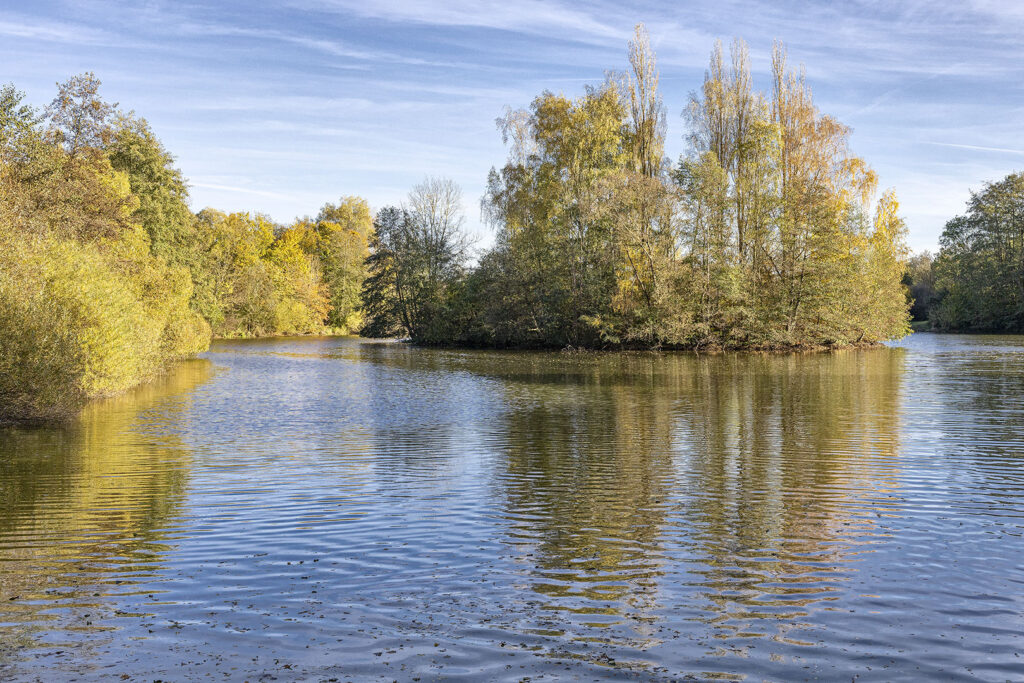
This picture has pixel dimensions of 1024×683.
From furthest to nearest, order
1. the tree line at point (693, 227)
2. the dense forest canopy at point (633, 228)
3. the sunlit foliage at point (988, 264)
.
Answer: the sunlit foliage at point (988, 264), the tree line at point (693, 227), the dense forest canopy at point (633, 228)

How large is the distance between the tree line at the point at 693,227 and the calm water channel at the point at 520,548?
98.2ft

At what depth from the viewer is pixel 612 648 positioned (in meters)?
5.66

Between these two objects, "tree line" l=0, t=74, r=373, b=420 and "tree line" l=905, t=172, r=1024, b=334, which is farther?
"tree line" l=905, t=172, r=1024, b=334

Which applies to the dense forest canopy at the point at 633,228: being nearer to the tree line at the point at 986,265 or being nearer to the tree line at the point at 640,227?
the tree line at the point at 640,227

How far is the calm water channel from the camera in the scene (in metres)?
5.60

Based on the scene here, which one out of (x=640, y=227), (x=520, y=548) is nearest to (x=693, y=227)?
(x=640, y=227)

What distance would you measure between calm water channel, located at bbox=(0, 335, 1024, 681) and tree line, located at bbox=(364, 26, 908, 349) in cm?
2994

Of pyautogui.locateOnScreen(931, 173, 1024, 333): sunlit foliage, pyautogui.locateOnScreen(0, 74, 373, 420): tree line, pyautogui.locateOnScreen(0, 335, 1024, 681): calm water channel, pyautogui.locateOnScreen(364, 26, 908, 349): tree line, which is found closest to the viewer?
pyautogui.locateOnScreen(0, 335, 1024, 681): calm water channel

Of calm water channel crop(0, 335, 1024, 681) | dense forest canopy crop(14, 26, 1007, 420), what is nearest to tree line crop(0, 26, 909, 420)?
dense forest canopy crop(14, 26, 1007, 420)

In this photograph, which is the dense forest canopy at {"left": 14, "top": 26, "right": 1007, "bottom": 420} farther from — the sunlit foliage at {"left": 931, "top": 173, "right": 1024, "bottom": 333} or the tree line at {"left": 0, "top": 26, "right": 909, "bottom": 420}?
the sunlit foliage at {"left": 931, "top": 173, "right": 1024, "bottom": 333}

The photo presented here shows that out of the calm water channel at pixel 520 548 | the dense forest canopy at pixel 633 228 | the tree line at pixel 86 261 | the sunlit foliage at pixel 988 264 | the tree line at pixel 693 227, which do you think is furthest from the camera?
the sunlit foliage at pixel 988 264

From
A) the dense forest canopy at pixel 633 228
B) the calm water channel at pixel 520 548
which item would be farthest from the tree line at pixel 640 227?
the calm water channel at pixel 520 548

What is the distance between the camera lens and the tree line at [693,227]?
4850cm

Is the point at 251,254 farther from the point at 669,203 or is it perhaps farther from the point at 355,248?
the point at 669,203
